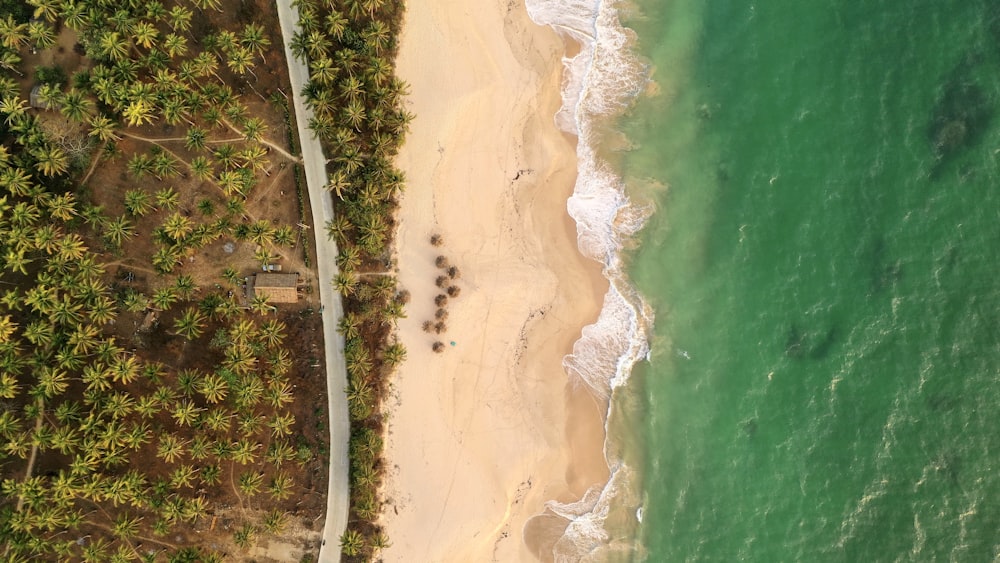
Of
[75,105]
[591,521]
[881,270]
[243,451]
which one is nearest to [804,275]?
[881,270]

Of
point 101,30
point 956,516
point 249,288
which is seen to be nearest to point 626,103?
point 249,288

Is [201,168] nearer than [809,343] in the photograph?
Yes

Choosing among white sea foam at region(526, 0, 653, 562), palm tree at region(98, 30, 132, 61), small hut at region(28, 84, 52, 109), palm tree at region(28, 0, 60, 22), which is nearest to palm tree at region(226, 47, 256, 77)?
palm tree at region(98, 30, 132, 61)

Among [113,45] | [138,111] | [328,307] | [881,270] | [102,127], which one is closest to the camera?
[138,111]

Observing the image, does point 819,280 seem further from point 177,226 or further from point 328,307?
point 177,226

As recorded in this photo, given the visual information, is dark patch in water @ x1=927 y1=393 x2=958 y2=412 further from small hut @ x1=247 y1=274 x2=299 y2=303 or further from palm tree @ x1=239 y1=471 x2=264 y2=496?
palm tree @ x1=239 y1=471 x2=264 y2=496

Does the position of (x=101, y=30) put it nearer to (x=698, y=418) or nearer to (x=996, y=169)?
(x=698, y=418)
